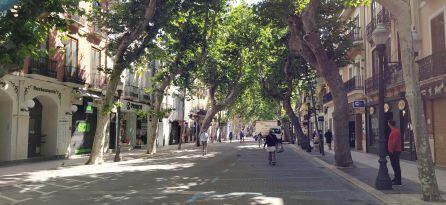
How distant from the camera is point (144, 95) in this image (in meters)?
37.8

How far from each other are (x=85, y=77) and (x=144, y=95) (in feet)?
39.0

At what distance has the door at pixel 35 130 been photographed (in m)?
23.4

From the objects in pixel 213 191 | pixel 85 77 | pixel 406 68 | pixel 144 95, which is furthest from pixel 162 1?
pixel 144 95

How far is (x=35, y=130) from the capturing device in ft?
78.5

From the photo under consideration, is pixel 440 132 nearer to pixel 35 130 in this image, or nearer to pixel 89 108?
pixel 89 108

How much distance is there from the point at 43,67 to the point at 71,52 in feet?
10.1

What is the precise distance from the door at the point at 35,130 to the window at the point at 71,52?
110 inches

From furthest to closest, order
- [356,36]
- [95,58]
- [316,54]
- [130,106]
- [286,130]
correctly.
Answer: [286,130] → [130,106] → [356,36] → [95,58] → [316,54]

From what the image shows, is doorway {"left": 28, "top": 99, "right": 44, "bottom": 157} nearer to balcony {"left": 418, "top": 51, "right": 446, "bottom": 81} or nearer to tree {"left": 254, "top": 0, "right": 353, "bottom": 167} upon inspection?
tree {"left": 254, "top": 0, "right": 353, "bottom": 167}

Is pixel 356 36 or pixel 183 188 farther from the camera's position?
pixel 356 36

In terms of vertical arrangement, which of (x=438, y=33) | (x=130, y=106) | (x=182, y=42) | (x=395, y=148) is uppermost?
(x=182, y=42)

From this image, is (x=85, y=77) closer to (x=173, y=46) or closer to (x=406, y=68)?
(x=173, y=46)

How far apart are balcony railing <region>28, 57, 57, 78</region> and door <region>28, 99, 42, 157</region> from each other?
8.14 ft

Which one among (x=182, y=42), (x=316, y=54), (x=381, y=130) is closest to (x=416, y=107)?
(x=381, y=130)
